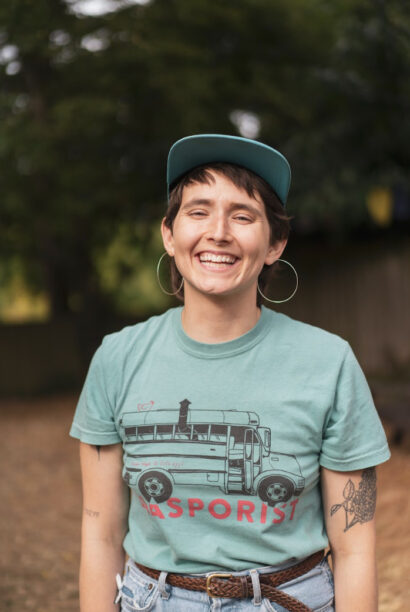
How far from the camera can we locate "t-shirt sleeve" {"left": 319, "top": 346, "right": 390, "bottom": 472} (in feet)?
5.29

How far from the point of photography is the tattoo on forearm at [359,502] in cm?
→ 166

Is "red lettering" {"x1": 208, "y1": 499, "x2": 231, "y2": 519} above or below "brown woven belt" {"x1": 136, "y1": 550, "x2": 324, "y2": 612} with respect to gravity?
above

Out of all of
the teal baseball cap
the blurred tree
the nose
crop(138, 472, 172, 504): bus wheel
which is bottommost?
crop(138, 472, 172, 504): bus wheel

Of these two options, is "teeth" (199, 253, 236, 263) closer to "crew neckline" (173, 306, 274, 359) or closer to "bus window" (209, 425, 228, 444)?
"crew neckline" (173, 306, 274, 359)

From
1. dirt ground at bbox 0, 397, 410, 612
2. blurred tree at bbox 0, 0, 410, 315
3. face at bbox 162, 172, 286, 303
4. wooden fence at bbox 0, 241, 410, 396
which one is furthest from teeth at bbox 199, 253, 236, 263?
wooden fence at bbox 0, 241, 410, 396

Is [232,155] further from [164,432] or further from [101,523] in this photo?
[101,523]

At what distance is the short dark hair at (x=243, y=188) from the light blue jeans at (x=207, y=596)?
0.84 metres

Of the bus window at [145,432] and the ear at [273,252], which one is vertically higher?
the ear at [273,252]

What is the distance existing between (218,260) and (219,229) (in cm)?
8

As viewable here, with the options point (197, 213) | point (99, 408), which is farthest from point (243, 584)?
point (197, 213)

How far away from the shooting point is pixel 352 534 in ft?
5.51

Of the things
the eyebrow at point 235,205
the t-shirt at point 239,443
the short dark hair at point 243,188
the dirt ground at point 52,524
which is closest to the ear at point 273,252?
the short dark hair at point 243,188

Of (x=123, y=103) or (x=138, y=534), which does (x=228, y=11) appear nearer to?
(x=123, y=103)

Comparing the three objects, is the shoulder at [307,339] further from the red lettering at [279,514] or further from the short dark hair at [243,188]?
the red lettering at [279,514]
